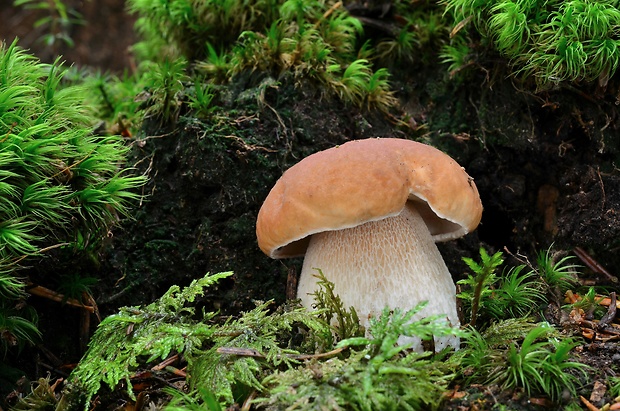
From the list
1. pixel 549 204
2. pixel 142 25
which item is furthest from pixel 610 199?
pixel 142 25

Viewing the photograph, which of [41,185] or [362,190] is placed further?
[41,185]

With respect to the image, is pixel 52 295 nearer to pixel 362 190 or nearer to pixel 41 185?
pixel 41 185

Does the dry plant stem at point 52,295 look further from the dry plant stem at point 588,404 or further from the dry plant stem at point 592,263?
the dry plant stem at point 592,263

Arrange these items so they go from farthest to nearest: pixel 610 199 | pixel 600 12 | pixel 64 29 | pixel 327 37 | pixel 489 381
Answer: pixel 64 29, pixel 327 37, pixel 610 199, pixel 600 12, pixel 489 381

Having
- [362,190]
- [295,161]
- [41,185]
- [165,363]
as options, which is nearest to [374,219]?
[362,190]

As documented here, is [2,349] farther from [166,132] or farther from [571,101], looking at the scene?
[571,101]

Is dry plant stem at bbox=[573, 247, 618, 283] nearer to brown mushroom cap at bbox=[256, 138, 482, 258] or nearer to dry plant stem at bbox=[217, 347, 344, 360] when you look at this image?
brown mushroom cap at bbox=[256, 138, 482, 258]
